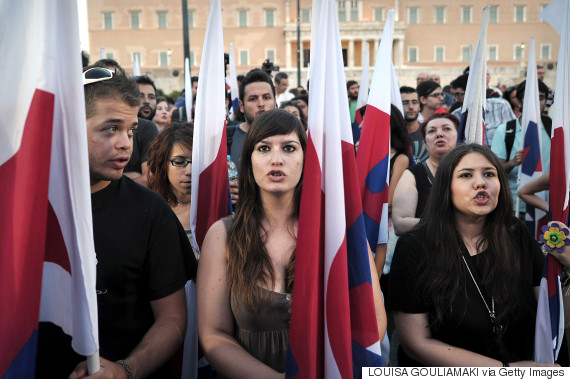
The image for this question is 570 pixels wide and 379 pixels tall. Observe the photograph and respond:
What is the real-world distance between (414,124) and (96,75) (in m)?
3.96

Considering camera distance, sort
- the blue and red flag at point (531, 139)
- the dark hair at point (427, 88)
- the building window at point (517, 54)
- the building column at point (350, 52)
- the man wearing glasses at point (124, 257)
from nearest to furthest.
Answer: the man wearing glasses at point (124, 257) → the blue and red flag at point (531, 139) → the dark hair at point (427, 88) → the building window at point (517, 54) → the building column at point (350, 52)

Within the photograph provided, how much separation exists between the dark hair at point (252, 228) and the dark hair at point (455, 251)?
58 centimetres

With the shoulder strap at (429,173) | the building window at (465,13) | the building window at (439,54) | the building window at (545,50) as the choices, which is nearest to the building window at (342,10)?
the building window at (439,54)

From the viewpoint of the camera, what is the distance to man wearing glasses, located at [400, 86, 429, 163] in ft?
16.5

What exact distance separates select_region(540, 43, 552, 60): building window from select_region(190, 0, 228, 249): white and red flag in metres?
55.0

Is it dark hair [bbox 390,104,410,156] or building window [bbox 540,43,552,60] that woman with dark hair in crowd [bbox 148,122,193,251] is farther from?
building window [bbox 540,43,552,60]

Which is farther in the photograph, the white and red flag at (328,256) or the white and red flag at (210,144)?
the white and red flag at (210,144)

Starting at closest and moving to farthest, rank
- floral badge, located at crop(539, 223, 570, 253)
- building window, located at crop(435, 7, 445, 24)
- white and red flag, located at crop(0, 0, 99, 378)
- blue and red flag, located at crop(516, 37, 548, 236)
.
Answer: white and red flag, located at crop(0, 0, 99, 378)
floral badge, located at crop(539, 223, 570, 253)
blue and red flag, located at crop(516, 37, 548, 236)
building window, located at crop(435, 7, 445, 24)

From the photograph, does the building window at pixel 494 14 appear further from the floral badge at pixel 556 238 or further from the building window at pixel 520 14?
the floral badge at pixel 556 238

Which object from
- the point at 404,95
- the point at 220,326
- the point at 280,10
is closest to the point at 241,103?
the point at 404,95

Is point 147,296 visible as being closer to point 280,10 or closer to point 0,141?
point 0,141

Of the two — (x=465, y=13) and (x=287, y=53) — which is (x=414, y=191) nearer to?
(x=287, y=53)

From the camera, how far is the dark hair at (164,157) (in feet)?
9.83

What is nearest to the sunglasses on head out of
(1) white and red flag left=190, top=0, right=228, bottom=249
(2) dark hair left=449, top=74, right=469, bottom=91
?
(1) white and red flag left=190, top=0, right=228, bottom=249
